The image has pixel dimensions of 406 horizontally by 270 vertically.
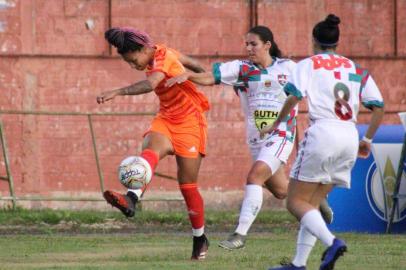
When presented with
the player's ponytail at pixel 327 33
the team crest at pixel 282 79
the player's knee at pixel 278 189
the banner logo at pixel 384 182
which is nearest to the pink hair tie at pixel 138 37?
the team crest at pixel 282 79

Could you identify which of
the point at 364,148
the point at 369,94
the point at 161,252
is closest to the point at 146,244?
the point at 161,252

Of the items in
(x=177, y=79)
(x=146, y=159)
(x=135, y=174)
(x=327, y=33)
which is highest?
(x=327, y=33)

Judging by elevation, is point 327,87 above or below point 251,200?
above

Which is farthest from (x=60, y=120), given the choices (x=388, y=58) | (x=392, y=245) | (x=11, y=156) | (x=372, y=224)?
(x=392, y=245)

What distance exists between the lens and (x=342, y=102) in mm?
9727

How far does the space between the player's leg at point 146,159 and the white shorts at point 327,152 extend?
1822 millimetres

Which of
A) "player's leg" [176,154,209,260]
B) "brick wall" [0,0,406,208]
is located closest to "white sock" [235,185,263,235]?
"player's leg" [176,154,209,260]

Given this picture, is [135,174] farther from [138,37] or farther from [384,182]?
[384,182]

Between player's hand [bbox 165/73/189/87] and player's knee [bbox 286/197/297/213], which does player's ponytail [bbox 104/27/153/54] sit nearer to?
player's hand [bbox 165/73/189/87]

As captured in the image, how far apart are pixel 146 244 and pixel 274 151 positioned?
2.97m

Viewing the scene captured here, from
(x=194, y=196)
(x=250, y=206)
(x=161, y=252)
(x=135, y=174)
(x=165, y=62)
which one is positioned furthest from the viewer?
(x=161, y=252)

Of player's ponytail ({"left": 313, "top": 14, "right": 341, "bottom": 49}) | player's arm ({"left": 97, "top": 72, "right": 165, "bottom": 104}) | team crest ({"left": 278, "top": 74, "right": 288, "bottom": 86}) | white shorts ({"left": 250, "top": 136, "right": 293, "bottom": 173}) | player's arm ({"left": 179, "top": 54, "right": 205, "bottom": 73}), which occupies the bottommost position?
white shorts ({"left": 250, "top": 136, "right": 293, "bottom": 173})

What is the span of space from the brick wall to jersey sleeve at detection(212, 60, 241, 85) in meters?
11.1

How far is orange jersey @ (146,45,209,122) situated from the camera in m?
11.8
